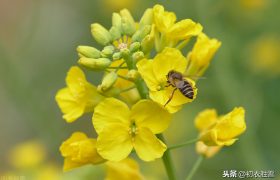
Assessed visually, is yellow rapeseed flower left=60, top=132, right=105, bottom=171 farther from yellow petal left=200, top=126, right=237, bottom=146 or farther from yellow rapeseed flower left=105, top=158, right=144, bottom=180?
yellow petal left=200, top=126, right=237, bottom=146

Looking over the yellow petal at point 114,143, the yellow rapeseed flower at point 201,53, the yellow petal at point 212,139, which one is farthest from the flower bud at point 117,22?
the yellow petal at point 212,139

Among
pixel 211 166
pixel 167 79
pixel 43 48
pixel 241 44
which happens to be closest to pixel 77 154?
pixel 167 79

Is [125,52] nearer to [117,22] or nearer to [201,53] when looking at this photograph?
[117,22]

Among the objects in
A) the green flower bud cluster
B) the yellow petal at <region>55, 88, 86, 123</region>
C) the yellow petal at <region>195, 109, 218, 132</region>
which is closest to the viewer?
the green flower bud cluster

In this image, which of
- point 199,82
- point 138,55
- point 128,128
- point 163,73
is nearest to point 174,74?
point 163,73

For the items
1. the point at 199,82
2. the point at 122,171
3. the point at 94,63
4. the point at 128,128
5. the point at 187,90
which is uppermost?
the point at 94,63

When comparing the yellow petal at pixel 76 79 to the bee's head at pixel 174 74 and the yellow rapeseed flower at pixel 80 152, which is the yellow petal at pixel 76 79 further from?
the bee's head at pixel 174 74

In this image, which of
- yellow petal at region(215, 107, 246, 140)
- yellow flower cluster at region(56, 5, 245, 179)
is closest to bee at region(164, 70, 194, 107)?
yellow flower cluster at region(56, 5, 245, 179)
